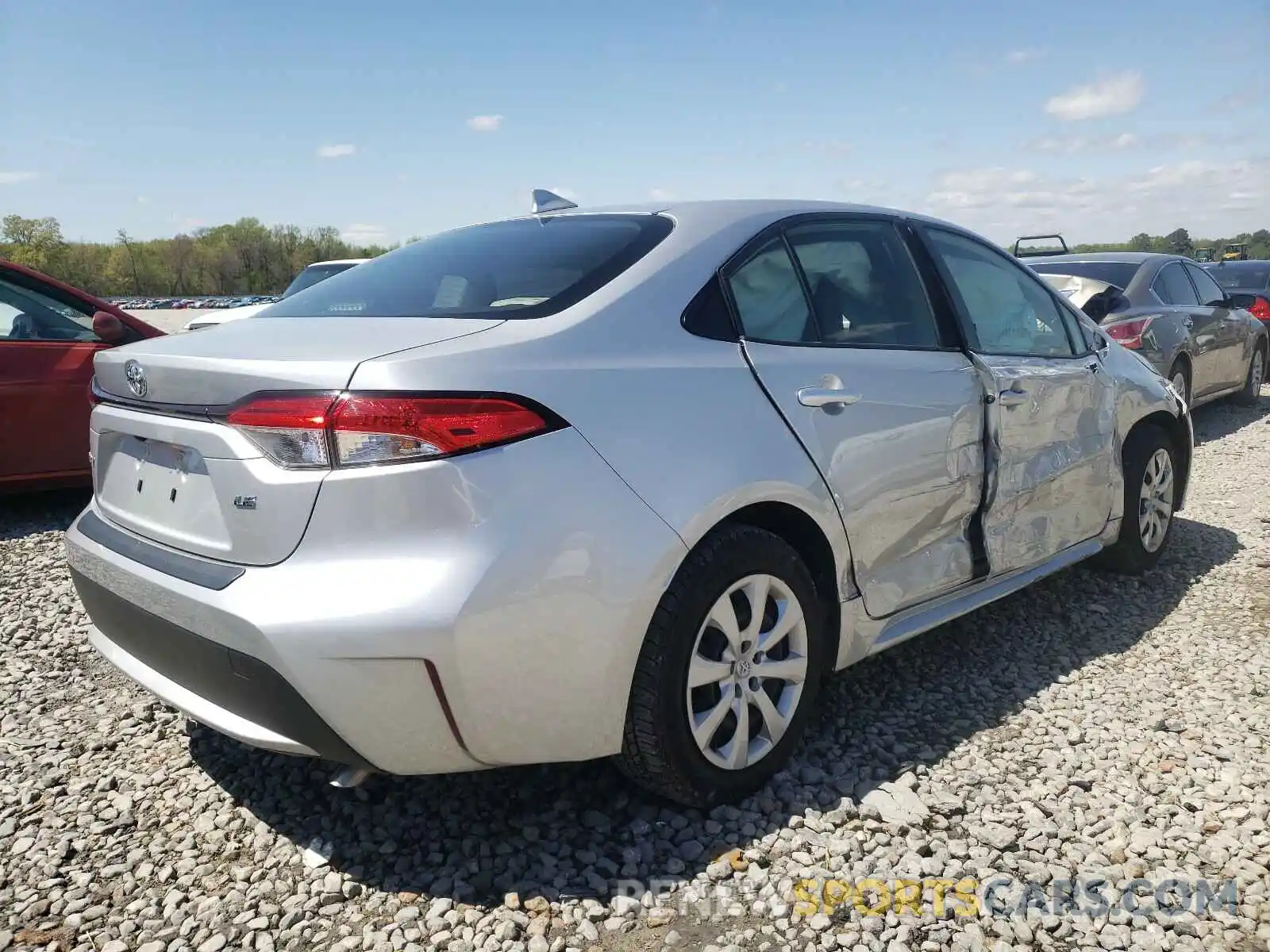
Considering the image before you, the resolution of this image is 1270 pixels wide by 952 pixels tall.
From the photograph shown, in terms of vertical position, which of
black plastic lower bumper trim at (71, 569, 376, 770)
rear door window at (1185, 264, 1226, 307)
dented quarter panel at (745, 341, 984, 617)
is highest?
rear door window at (1185, 264, 1226, 307)

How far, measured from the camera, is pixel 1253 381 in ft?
32.9

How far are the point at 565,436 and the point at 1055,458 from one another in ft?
7.73

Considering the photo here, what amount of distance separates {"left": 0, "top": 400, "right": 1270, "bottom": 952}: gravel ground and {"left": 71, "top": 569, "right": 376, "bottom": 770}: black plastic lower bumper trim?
458mm

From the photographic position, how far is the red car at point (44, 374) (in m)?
5.36

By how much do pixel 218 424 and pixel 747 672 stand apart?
1.42 metres

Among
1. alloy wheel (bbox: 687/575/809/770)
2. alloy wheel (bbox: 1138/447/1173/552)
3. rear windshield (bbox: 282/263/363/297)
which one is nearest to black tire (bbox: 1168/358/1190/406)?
alloy wheel (bbox: 1138/447/1173/552)

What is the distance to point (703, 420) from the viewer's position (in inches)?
93.1

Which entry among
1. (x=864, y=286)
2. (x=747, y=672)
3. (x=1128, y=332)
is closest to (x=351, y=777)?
(x=747, y=672)

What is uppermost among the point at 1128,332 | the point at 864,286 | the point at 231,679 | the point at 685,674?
the point at 864,286

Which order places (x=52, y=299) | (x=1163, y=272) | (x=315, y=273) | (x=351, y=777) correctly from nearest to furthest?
1. (x=351, y=777)
2. (x=52, y=299)
3. (x=1163, y=272)
4. (x=315, y=273)

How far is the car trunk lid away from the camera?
Result: 2029mm

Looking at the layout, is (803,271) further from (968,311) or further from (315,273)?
(315,273)

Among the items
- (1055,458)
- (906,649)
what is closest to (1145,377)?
(1055,458)

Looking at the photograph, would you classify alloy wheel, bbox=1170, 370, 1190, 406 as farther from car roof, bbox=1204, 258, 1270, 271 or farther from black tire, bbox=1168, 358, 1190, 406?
car roof, bbox=1204, 258, 1270, 271
